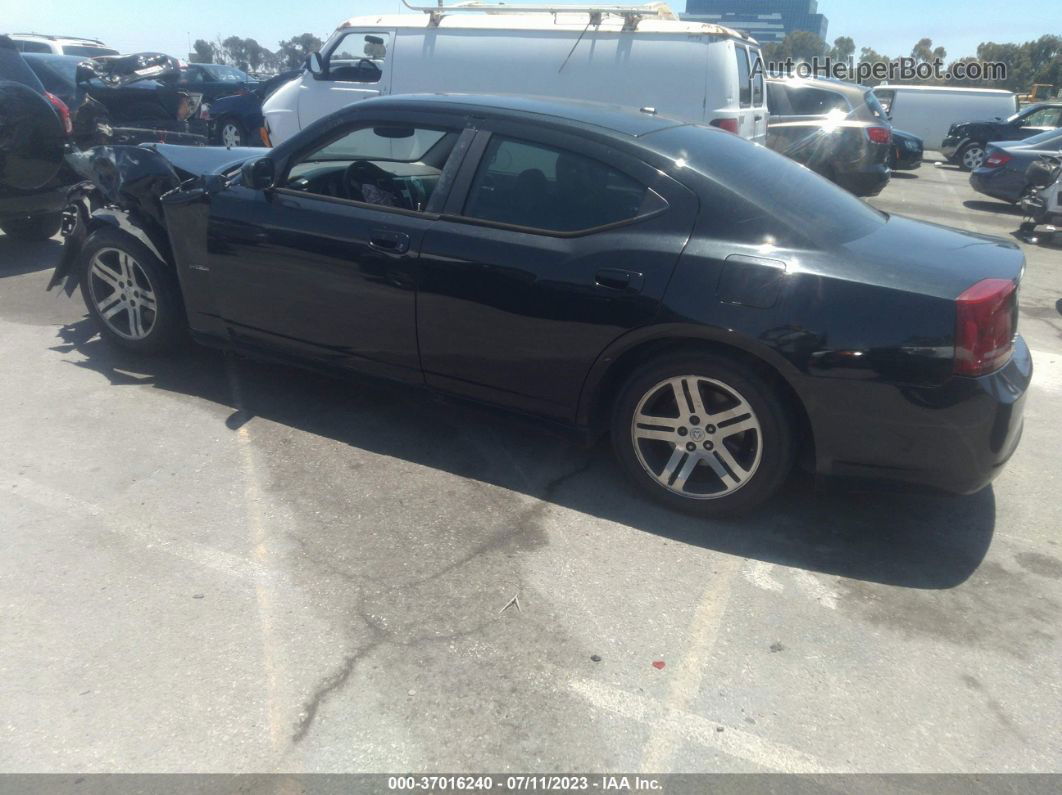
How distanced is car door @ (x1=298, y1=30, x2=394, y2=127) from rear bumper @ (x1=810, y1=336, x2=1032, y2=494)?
25.3 feet

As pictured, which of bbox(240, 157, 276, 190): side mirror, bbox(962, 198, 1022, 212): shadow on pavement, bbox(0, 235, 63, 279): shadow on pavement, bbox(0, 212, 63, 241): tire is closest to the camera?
bbox(240, 157, 276, 190): side mirror

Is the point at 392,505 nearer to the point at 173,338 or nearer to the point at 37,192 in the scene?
the point at 173,338

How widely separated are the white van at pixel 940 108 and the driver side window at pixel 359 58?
18.2 m

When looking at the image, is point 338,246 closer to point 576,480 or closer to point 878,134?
point 576,480

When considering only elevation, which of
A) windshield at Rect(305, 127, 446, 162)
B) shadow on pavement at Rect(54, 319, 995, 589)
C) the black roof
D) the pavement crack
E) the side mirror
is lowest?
shadow on pavement at Rect(54, 319, 995, 589)

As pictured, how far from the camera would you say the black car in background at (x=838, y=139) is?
11.7 metres

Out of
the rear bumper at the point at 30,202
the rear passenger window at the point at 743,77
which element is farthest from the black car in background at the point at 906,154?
the rear bumper at the point at 30,202

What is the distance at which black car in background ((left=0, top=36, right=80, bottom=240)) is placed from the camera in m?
6.84

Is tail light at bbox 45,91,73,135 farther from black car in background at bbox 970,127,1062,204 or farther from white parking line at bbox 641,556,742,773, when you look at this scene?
black car in background at bbox 970,127,1062,204

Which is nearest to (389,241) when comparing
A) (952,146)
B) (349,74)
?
(349,74)

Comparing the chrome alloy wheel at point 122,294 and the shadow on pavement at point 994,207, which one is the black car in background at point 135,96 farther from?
the shadow on pavement at point 994,207

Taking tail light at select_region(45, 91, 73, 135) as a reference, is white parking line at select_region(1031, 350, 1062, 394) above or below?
below

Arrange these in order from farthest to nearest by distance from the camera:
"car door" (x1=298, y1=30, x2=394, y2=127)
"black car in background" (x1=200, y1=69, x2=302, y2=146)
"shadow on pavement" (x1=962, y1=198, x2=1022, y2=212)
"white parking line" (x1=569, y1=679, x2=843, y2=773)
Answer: "black car in background" (x1=200, y1=69, x2=302, y2=146)
"shadow on pavement" (x1=962, y1=198, x2=1022, y2=212)
"car door" (x1=298, y1=30, x2=394, y2=127)
"white parking line" (x1=569, y1=679, x2=843, y2=773)

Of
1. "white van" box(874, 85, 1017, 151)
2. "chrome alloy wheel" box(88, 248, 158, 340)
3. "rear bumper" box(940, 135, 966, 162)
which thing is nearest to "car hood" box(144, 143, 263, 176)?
"chrome alloy wheel" box(88, 248, 158, 340)
